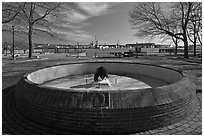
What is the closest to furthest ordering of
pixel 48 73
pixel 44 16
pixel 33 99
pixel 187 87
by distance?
pixel 33 99
pixel 187 87
pixel 48 73
pixel 44 16

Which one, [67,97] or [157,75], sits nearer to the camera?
[67,97]

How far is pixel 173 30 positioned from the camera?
94.5ft

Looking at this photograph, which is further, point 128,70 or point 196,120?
point 128,70

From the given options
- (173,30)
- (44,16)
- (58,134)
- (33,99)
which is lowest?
(58,134)

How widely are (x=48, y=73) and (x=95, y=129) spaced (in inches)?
262

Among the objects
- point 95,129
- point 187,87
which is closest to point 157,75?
point 187,87

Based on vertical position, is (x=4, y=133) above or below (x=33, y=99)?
below

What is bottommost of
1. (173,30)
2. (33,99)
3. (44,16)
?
(33,99)

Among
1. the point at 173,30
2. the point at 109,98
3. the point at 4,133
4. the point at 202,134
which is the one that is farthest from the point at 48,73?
the point at 173,30

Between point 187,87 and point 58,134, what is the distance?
447 centimetres

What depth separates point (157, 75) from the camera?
10461 millimetres

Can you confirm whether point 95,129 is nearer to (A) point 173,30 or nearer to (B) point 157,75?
(B) point 157,75

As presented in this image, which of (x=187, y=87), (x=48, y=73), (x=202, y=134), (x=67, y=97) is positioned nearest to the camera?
(x=202, y=134)

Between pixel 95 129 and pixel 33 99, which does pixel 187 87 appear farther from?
pixel 33 99
